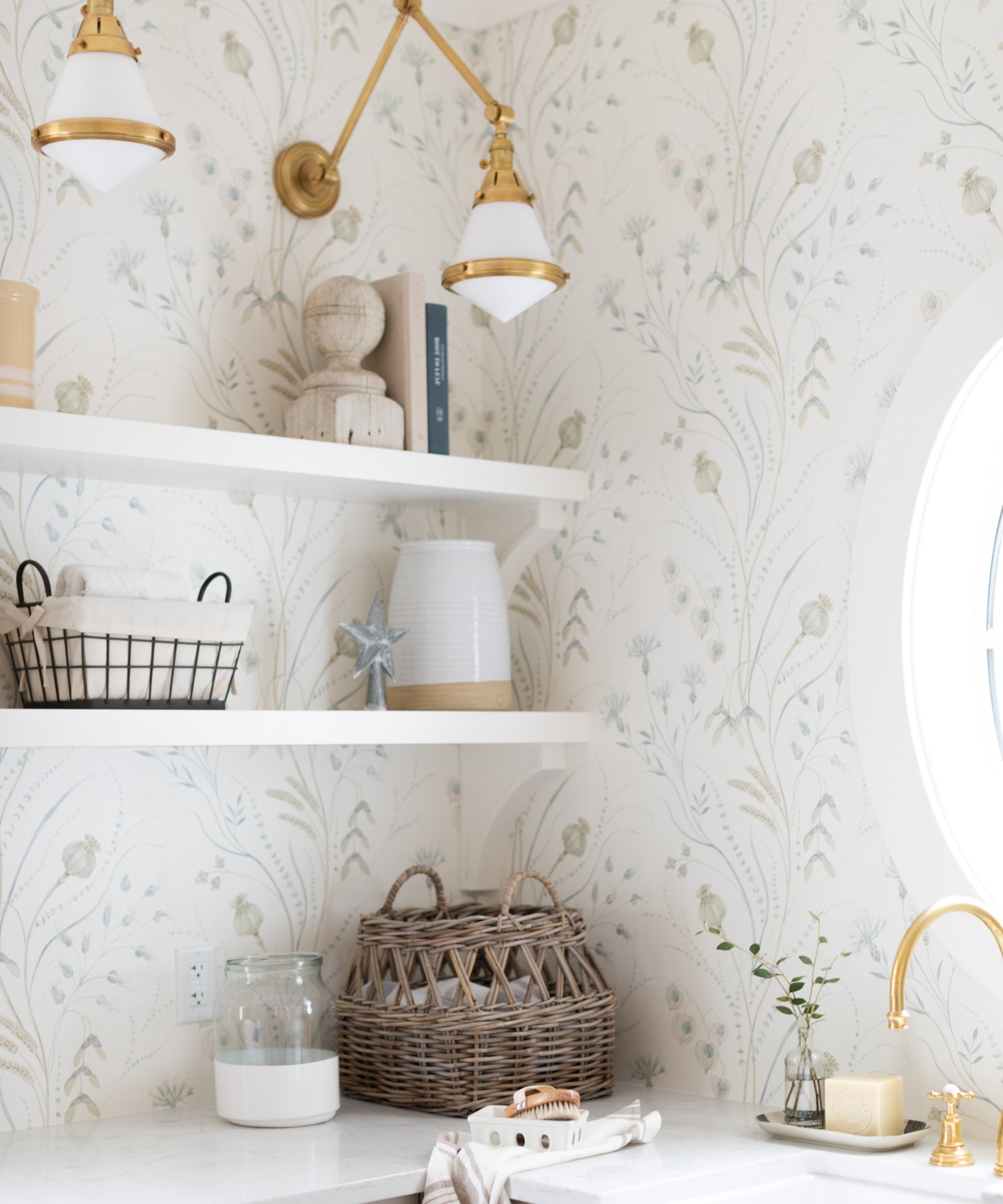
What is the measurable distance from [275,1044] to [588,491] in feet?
3.29

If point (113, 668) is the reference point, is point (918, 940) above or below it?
below

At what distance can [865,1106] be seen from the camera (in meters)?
1.85

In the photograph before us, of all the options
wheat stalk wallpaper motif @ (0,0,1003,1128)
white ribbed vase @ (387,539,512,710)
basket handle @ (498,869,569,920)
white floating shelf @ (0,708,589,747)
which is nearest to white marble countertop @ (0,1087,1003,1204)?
wheat stalk wallpaper motif @ (0,0,1003,1128)

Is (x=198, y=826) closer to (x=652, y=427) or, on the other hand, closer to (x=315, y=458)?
(x=315, y=458)

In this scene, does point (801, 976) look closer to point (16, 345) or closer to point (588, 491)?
point (588, 491)

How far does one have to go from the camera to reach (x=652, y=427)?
7.72 feet

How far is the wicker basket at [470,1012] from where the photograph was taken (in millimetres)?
2051

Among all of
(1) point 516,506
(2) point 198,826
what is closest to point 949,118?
(1) point 516,506

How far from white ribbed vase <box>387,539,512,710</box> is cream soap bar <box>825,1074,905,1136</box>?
2.52ft

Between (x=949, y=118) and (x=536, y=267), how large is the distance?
23.2 inches

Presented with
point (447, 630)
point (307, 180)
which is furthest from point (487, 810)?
point (307, 180)

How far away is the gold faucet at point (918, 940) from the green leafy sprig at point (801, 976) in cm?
24

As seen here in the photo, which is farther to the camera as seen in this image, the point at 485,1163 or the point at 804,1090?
the point at 804,1090

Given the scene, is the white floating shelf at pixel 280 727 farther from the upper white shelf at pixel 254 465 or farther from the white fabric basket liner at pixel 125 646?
the upper white shelf at pixel 254 465
